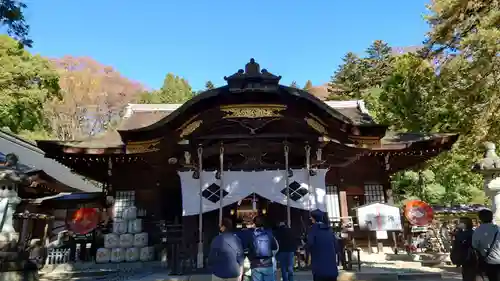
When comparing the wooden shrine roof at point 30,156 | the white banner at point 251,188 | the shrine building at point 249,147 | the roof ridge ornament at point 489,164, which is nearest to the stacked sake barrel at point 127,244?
the shrine building at point 249,147

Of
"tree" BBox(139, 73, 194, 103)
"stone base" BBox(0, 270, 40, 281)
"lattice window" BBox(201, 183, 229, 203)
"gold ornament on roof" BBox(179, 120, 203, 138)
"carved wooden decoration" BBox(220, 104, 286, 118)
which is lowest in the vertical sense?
"stone base" BBox(0, 270, 40, 281)

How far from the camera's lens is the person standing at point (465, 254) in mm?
5438

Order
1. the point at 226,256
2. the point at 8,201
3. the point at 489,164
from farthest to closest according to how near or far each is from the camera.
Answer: the point at 489,164 → the point at 8,201 → the point at 226,256

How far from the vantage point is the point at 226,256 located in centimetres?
523

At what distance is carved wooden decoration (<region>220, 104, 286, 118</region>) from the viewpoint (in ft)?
31.3

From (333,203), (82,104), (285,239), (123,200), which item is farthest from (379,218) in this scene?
(82,104)

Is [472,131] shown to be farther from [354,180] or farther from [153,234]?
[153,234]

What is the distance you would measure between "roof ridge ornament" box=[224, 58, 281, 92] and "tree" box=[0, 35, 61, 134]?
15.0 metres

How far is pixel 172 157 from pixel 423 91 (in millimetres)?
10839

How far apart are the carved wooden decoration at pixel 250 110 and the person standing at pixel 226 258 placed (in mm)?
4636

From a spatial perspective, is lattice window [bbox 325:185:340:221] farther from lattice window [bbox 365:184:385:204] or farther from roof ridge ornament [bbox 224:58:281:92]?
roof ridge ornament [bbox 224:58:281:92]

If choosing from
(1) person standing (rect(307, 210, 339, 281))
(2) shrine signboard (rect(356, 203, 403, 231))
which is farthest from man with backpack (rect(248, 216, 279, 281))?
(2) shrine signboard (rect(356, 203, 403, 231))

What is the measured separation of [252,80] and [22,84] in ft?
55.7

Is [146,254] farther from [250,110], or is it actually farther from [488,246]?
[488,246]
